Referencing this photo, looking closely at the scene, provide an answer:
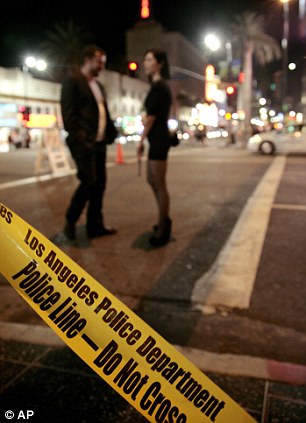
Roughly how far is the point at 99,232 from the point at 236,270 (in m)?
1.83

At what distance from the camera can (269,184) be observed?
9234 mm

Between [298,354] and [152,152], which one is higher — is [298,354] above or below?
below

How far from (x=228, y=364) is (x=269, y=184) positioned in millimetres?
7189

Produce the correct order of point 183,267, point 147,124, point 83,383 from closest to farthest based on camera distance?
point 83,383
point 183,267
point 147,124

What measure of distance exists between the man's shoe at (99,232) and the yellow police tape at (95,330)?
3965 mm

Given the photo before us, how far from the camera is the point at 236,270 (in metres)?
3.94

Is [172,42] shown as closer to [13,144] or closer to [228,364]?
[13,144]

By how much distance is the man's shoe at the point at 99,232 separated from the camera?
5.09m

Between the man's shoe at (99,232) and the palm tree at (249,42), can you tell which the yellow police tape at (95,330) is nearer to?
the man's shoe at (99,232)

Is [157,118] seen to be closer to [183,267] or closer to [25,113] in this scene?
[183,267]

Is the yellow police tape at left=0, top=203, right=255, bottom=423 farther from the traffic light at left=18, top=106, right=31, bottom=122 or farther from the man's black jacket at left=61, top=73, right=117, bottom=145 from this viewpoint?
the traffic light at left=18, top=106, right=31, bottom=122

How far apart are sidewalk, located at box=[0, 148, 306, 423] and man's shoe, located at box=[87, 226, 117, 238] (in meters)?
2.15

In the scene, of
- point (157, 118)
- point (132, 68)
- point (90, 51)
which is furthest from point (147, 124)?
point (132, 68)

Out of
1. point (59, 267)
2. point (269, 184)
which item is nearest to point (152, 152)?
point (59, 267)
